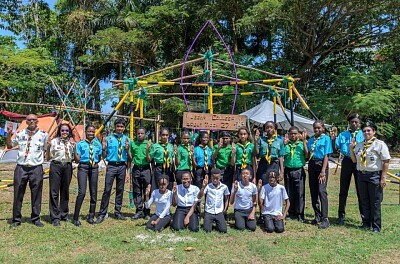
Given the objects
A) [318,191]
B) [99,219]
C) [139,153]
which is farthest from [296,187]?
[99,219]

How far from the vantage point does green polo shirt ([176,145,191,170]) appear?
6.34 m

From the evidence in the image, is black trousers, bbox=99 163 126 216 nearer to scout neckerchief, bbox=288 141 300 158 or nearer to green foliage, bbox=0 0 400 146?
scout neckerchief, bbox=288 141 300 158

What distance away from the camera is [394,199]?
8.61 metres

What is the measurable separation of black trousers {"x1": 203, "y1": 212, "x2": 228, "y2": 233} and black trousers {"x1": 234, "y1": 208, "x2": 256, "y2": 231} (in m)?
0.23

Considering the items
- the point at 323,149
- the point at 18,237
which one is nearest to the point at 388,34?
the point at 323,149

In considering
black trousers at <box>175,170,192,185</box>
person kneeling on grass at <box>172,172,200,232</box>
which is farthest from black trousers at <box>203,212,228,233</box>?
black trousers at <box>175,170,192,185</box>

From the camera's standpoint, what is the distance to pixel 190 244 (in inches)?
197

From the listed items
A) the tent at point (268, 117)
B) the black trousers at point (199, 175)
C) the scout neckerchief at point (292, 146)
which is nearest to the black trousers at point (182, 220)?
the black trousers at point (199, 175)

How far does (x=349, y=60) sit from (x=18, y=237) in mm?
18628

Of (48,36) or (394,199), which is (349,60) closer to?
(394,199)

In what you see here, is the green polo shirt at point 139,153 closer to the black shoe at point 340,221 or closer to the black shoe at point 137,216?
the black shoe at point 137,216

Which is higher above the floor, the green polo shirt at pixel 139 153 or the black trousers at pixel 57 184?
the green polo shirt at pixel 139 153

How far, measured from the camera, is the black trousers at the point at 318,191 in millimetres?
6047

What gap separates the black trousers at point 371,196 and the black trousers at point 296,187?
0.86 metres
